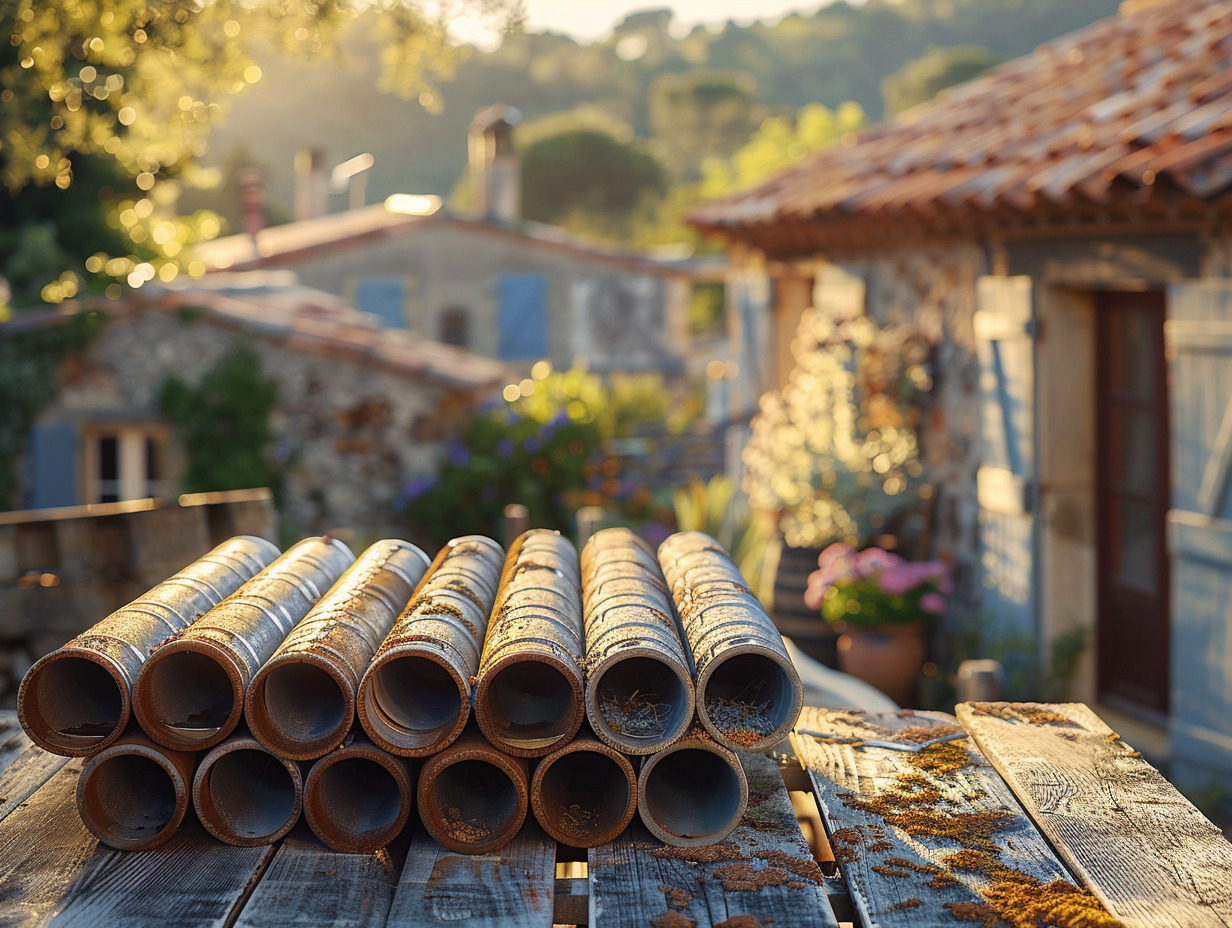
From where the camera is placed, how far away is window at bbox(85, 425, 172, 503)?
8688 millimetres

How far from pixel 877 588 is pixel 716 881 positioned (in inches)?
190

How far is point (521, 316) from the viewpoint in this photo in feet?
67.3

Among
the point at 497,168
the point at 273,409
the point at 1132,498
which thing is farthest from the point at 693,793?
the point at 497,168

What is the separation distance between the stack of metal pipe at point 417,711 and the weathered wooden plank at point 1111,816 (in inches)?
18.8

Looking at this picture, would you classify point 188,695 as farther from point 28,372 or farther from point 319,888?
point 28,372

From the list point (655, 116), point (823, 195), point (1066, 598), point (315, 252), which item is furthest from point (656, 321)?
point (655, 116)

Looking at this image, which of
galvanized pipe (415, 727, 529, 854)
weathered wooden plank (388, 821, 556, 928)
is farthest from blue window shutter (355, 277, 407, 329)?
weathered wooden plank (388, 821, 556, 928)

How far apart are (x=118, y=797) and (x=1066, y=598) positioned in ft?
15.8

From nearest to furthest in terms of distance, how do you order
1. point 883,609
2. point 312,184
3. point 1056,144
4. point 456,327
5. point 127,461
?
point 1056,144 < point 883,609 < point 127,461 < point 456,327 < point 312,184

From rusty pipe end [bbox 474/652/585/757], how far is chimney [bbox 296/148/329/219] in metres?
25.6

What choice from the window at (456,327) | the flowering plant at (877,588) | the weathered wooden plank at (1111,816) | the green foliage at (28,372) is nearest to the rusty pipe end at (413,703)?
the weathered wooden plank at (1111,816)

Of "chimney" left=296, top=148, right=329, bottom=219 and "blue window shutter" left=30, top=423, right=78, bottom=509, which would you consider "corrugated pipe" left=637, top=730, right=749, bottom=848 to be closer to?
"blue window shutter" left=30, top=423, right=78, bottom=509

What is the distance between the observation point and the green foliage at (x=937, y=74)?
4369 centimetres

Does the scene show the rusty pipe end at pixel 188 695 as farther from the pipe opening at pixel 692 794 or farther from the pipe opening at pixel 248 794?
the pipe opening at pixel 692 794
